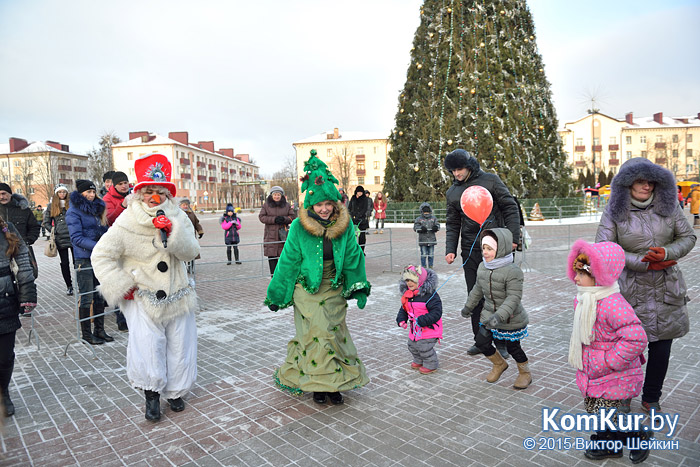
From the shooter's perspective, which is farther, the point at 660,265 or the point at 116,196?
the point at 116,196

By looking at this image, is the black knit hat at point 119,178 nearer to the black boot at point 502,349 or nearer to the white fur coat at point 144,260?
the white fur coat at point 144,260

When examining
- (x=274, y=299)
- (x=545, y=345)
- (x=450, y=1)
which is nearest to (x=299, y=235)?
(x=274, y=299)

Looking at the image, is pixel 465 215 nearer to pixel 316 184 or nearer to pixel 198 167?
pixel 316 184

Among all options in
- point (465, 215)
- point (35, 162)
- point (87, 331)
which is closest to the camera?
point (465, 215)

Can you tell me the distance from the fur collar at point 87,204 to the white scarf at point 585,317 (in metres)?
5.90

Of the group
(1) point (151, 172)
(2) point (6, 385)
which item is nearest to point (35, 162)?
(2) point (6, 385)

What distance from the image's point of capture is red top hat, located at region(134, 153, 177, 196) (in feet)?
12.7

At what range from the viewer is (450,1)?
24484 millimetres

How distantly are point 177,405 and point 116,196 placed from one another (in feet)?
12.0

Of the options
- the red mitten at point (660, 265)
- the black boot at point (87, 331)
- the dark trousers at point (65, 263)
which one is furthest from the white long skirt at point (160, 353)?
the dark trousers at point (65, 263)

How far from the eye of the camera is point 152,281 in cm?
386

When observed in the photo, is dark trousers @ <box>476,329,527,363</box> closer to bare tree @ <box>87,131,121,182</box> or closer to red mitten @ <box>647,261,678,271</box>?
red mitten @ <box>647,261,678,271</box>

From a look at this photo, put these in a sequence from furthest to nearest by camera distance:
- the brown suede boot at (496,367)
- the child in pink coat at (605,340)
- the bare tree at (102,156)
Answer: the bare tree at (102,156), the brown suede boot at (496,367), the child in pink coat at (605,340)

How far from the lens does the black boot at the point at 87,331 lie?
6.12 metres
